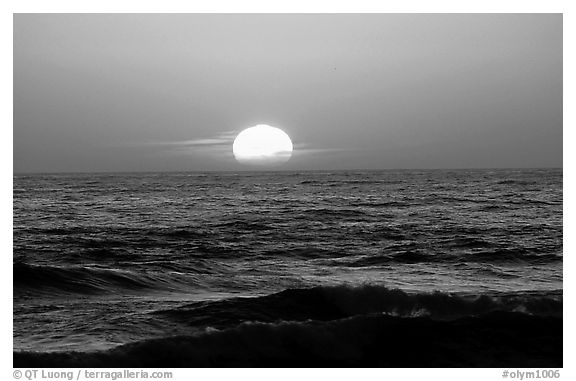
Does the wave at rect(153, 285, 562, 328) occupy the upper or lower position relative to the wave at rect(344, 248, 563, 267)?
lower

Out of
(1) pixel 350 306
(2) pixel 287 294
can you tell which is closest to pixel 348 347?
(1) pixel 350 306

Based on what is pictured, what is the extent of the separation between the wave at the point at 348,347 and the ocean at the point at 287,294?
Answer: 22 millimetres

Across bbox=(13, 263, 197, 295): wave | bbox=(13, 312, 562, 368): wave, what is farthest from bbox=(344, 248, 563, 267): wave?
bbox=(13, 312, 562, 368): wave

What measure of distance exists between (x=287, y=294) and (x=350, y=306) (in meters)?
1.14

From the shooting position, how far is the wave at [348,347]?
24.8 ft

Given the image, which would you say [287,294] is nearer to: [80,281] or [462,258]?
[80,281]

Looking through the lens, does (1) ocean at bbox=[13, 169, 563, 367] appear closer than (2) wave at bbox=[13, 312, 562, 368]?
No

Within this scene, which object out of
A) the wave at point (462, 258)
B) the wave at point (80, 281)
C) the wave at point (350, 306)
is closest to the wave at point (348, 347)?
the wave at point (350, 306)

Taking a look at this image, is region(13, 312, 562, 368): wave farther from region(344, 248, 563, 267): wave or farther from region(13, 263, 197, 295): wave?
region(344, 248, 563, 267): wave

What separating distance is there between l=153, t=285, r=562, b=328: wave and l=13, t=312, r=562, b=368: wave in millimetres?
869

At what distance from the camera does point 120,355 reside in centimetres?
756

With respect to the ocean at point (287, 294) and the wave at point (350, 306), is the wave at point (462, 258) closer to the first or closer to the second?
the ocean at point (287, 294)

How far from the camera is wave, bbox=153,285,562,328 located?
9562mm

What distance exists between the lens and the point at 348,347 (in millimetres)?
8062
